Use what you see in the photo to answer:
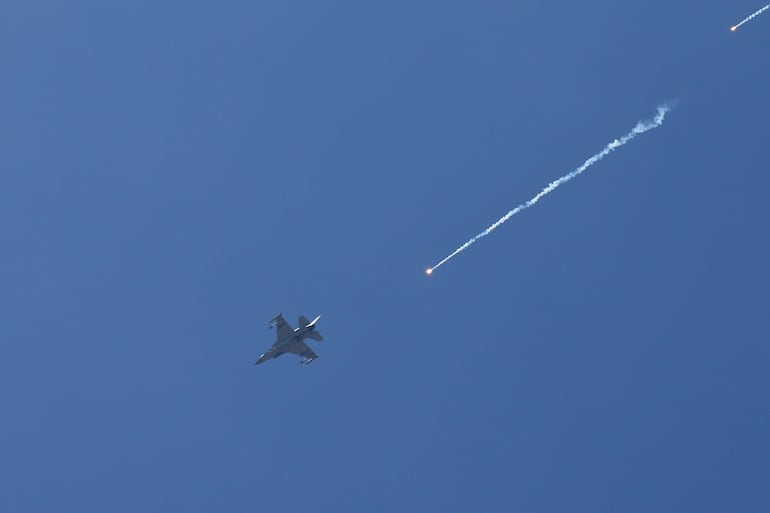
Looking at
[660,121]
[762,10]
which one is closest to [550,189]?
[660,121]

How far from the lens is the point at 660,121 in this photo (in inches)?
4865

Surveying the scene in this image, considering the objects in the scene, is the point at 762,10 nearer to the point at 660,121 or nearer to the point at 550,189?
the point at 660,121

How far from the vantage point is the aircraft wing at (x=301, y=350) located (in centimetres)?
11031

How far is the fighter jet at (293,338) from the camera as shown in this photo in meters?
107

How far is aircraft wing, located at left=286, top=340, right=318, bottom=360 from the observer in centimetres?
11031

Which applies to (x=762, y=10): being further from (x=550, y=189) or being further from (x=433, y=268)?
(x=433, y=268)

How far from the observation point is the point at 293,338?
357 ft

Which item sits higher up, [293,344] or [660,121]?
[660,121]

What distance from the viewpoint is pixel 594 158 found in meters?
126

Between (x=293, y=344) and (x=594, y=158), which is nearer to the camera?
(x=293, y=344)

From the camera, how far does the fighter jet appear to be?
351ft

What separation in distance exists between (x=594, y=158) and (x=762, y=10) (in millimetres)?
28858

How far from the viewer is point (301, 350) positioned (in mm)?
111938

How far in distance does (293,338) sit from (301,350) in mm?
3519
